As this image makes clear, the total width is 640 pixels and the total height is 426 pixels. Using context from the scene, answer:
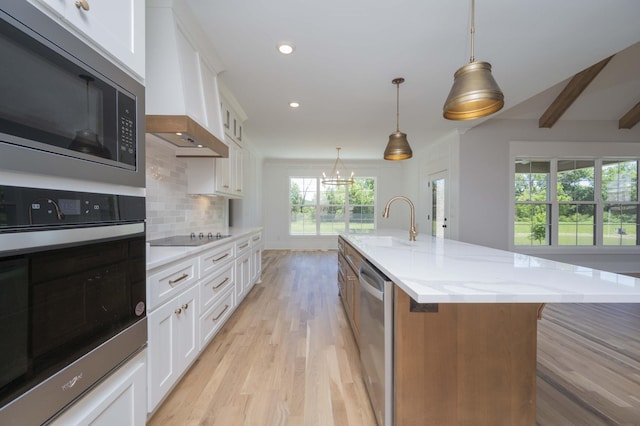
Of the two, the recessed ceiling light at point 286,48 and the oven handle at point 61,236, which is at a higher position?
the recessed ceiling light at point 286,48

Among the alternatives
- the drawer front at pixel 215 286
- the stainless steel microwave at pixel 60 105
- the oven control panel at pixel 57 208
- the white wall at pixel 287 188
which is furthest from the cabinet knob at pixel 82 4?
the white wall at pixel 287 188

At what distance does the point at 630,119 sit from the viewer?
4.65 meters

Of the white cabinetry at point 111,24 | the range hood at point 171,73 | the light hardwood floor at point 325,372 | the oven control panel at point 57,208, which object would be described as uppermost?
the range hood at point 171,73

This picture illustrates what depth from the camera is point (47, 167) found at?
627mm

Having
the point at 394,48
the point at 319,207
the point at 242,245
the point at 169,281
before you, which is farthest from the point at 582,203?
the point at 169,281

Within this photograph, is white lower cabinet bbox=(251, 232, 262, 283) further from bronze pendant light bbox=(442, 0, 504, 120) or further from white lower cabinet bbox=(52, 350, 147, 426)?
bronze pendant light bbox=(442, 0, 504, 120)

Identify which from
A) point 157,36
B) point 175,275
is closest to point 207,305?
point 175,275

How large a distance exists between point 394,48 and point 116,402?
2.89 m

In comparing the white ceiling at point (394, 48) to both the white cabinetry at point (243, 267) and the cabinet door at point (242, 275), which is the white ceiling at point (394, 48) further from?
the cabinet door at point (242, 275)

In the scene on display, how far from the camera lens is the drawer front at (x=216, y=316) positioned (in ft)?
6.76

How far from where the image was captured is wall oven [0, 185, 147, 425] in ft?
1.89

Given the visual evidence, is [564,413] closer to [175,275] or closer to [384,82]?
[175,275]

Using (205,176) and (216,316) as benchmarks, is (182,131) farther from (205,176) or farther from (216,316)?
(216,316)

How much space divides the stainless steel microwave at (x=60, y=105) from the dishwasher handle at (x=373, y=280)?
110cm
